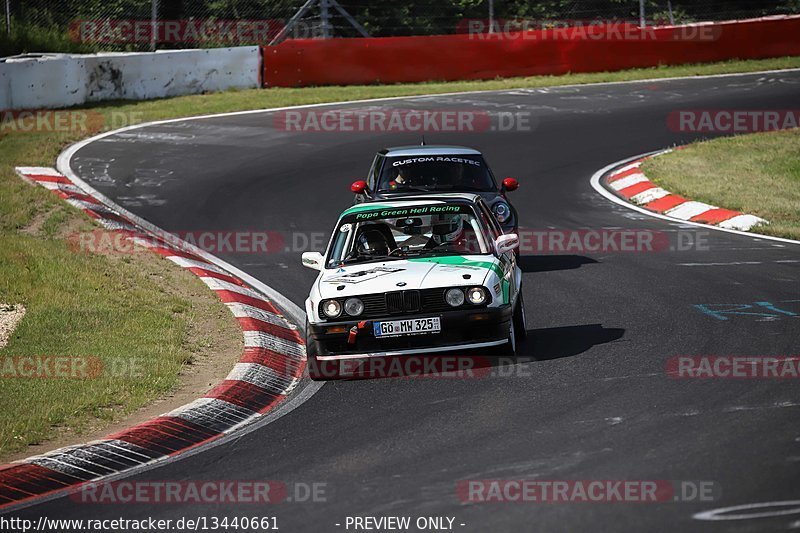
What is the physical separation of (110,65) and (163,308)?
15965 mm

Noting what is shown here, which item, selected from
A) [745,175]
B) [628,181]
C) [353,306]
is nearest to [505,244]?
[353,306]

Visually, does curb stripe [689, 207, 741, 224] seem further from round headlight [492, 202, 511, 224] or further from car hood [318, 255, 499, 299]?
car hood [318, 255, 499, 299]

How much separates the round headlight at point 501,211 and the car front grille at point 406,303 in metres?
3.97

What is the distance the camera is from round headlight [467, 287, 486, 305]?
29.1 feet

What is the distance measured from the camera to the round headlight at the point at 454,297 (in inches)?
351

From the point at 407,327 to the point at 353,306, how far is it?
477 millimetres

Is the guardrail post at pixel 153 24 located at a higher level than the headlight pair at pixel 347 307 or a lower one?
higher

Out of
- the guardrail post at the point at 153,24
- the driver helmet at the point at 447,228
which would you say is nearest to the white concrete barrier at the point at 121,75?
the guardrail post at the point at 153,24

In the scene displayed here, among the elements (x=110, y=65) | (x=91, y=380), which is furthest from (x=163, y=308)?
(x=110, y=65)

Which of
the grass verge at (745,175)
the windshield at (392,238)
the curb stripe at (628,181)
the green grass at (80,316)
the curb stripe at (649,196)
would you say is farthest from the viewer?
the curb stripe at (628,181)

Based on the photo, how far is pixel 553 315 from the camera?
10.9 m

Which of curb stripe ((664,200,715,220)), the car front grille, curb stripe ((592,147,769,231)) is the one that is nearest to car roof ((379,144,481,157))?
curb stripe ((592,147,769,231))

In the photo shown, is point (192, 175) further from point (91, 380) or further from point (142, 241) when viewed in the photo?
point (91, 380)

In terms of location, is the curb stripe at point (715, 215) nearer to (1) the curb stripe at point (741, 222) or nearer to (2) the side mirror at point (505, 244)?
(1) the curb stripe at point (741, 222)
